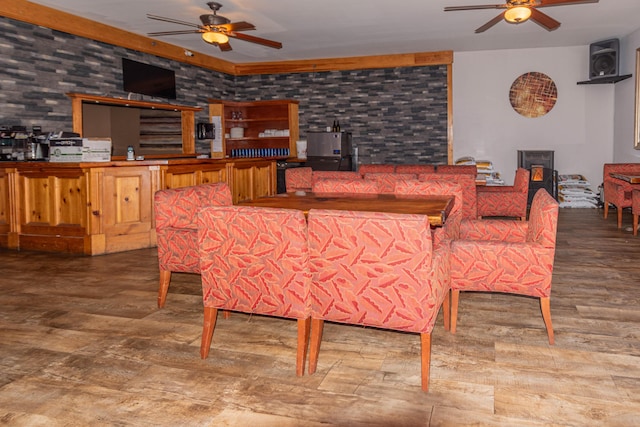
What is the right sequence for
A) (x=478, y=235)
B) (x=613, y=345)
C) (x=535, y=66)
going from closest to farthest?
(x=613, y=345) < (x=478, y=235) < (x=535, y=66)

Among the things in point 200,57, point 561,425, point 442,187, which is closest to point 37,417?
point 561,425

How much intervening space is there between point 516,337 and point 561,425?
102 centimetres

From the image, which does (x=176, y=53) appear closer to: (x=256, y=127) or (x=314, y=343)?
(x=256, y=127)

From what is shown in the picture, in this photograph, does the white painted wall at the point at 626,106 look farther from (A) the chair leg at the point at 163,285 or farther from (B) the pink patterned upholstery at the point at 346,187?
(A) the chair leg at the point at 163,285

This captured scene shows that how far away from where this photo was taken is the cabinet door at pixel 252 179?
754 cm

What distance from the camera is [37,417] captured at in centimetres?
217

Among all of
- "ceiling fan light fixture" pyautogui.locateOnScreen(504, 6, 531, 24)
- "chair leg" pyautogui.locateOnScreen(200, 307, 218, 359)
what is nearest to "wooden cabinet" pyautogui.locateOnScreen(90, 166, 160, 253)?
"chair leg" pyautogui.locateOnScreen(200, 307, 218, 359)

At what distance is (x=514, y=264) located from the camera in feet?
9.62

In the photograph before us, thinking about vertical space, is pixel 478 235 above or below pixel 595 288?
above

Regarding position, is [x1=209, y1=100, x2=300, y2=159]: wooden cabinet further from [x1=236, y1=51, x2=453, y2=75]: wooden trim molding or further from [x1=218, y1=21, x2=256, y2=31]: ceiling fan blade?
[x1=218, y1=21, x2=256, y2=31]: ceiling fan blade

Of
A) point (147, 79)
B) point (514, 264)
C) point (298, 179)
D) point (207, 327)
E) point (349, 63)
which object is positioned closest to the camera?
point (207, 327)

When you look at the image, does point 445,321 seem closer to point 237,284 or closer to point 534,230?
point 534,230

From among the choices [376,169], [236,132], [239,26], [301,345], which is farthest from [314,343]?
[236,132]

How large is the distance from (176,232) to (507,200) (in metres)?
4.70
